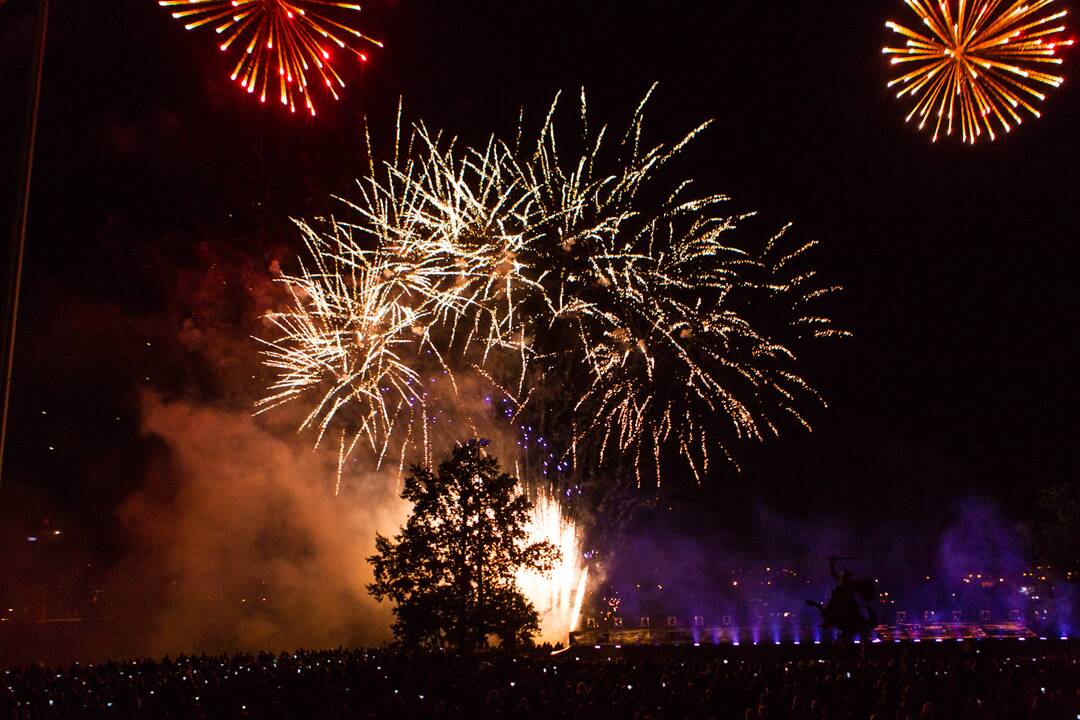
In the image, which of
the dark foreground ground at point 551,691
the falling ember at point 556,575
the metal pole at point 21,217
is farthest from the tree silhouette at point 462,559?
the metal pole at point 21,217

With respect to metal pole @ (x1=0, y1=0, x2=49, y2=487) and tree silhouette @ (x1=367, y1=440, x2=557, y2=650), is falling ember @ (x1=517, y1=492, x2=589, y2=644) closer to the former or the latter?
tree silhouette @ (x1=367, y1=440, x2=557, y2=650)

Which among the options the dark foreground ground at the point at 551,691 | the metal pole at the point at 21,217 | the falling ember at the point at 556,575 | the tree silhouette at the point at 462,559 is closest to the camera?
the metal pole at the point at 21,217

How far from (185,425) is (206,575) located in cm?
556

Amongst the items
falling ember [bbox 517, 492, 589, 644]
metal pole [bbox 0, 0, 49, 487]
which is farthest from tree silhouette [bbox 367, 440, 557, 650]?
metal pole [bbox 0, 0, 49, 487]

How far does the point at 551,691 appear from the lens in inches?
493

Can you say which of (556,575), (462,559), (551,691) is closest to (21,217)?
(551,691)

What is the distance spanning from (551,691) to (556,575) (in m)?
16.0

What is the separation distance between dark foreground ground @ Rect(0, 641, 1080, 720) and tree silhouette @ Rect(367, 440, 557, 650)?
314 centimetres

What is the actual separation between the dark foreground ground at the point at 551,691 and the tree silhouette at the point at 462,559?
3136mm

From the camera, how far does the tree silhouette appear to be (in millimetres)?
21984

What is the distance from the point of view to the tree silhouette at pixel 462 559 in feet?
72.1

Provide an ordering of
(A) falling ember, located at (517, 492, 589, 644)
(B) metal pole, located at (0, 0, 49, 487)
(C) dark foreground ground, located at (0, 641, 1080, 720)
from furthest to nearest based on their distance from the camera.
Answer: (A) falling ember, located at (517, 492, 589, 644) → (C) dark foreground ground, located at (0, 641, 1080, 720) → (B) metal pole, located at (0, 0, 49, 487)

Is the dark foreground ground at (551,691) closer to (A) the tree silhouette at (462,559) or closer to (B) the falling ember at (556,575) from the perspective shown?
(A) the tree silhouette at (462,559)

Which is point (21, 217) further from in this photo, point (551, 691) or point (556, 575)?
point (556, 575)
